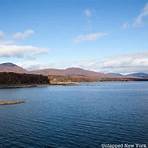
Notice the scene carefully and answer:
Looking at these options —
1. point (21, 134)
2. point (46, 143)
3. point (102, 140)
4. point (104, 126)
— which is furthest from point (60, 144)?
point (104, 126)

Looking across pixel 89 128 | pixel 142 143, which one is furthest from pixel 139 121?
pixel 142 143

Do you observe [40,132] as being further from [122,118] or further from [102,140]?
[122,118]

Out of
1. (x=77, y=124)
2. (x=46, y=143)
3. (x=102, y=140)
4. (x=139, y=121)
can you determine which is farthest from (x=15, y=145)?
(x=139, y=121)

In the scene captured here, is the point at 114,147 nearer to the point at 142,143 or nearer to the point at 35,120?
the point at 142,143

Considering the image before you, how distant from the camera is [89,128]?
4631 centimetres

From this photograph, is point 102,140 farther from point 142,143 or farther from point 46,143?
point 46,143

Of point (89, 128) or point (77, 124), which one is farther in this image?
point (77, 124)

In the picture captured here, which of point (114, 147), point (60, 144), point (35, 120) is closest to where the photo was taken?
point (114, 147)

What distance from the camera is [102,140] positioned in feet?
126

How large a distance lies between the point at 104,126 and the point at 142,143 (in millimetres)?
12302

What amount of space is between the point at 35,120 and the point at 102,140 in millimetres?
21011

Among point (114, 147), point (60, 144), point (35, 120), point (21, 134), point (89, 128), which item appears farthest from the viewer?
point (35, 120)

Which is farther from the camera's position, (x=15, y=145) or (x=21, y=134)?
(x=21, y=134)

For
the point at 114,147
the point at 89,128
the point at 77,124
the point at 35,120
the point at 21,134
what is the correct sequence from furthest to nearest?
the point at 35,120 < the point at 77,124 < the point at 89,128 < the point at 21,134 < the point at 114,147
